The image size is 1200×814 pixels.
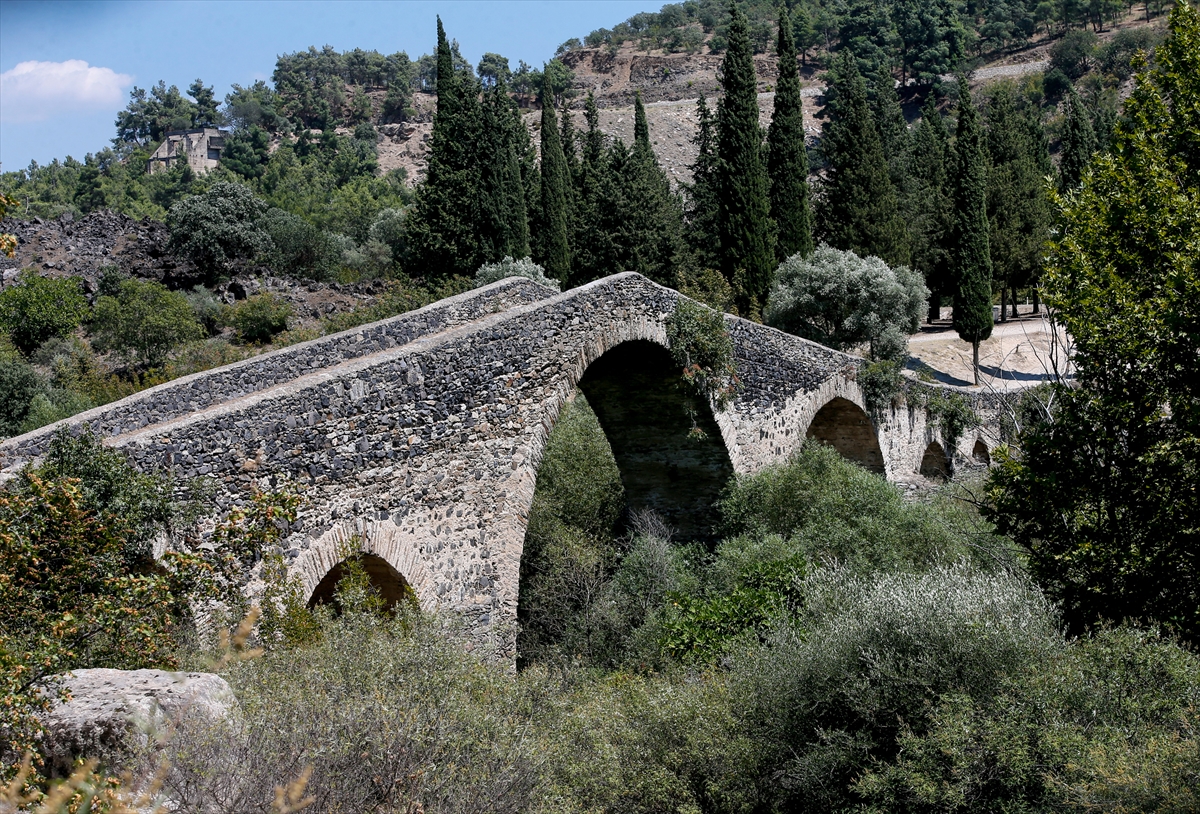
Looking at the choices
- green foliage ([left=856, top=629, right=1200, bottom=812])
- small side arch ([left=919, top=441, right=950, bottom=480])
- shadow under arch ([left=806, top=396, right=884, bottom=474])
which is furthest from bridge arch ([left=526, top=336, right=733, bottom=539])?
small side arch ([left=919, top=441, right=950, bottom=480])

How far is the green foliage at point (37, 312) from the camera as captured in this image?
99.9 ft

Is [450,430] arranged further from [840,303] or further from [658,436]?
[840,303]

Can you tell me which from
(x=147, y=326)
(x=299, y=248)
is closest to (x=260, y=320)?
(x=147, y=326)

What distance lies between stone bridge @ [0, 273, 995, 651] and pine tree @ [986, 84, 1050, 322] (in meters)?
21.9

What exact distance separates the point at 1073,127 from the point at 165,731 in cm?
4457

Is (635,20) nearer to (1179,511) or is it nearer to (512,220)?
(512,220)

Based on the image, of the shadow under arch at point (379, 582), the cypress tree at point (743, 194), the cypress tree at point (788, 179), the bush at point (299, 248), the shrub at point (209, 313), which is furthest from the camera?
the bush at point (299, 248)

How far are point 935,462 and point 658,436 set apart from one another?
808cm

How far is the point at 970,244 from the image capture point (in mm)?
29000

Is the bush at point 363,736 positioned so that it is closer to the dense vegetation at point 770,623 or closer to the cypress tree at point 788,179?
the dense vegetation at point 770,623

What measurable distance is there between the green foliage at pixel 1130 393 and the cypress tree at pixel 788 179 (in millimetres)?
18624

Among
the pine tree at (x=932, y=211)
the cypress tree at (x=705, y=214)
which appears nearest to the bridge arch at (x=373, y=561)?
the cypress tree at (x=705, y=214)

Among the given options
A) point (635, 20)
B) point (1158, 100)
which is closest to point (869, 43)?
point (635, 20)

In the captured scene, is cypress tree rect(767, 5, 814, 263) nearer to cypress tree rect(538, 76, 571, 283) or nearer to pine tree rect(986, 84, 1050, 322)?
cypress tree rect(538, 76, 571, 283)
